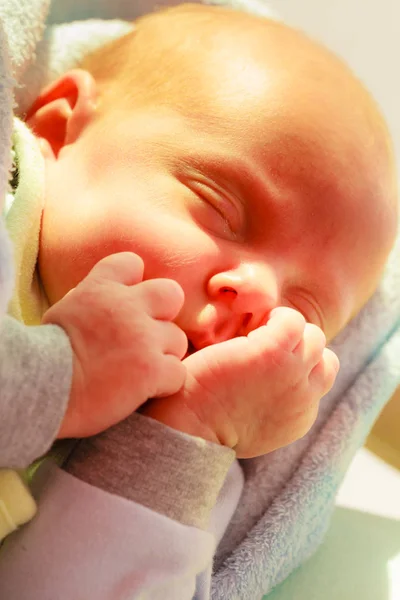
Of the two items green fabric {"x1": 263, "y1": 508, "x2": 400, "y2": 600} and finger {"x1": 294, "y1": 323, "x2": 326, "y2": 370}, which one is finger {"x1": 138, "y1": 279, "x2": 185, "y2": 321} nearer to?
finger {"x1": 294, "y1": 323, "x2": 326, "y2": 370}

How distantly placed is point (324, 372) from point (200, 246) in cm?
20

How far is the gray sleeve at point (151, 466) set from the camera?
1.94 feet

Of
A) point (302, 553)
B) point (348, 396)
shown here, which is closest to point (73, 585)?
point (302, 553)

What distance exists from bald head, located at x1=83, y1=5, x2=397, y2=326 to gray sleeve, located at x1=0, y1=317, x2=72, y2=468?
333 millimetres

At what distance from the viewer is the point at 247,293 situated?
68 centimetres

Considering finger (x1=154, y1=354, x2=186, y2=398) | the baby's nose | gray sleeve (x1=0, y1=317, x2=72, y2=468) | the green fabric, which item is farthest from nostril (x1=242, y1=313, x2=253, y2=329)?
the green fabric

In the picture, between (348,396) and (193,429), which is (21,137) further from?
(348,396)

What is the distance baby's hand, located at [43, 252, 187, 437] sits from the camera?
0.54 m

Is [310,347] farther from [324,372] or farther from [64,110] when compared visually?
[64,110]

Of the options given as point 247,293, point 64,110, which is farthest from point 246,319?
point 64,110

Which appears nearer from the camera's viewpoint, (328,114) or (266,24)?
(328,114)

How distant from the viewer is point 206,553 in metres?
0.62

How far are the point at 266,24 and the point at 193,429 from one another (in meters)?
0.57

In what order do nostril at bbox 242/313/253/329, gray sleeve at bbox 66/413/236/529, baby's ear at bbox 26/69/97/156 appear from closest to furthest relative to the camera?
gray sleeve at bbox 66/413/236/529
nostril at bbox 242/313/253/329
baby's ear at bbox 26/69/97/156
